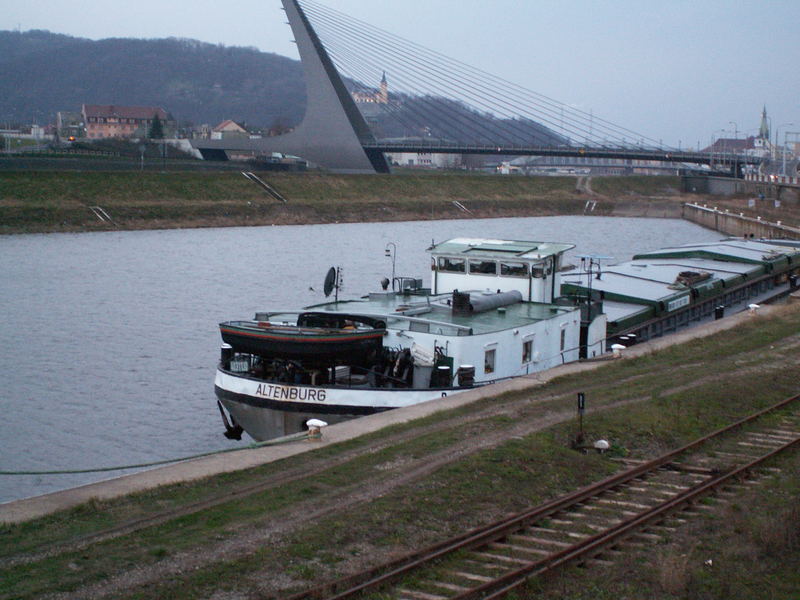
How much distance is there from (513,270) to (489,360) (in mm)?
3822

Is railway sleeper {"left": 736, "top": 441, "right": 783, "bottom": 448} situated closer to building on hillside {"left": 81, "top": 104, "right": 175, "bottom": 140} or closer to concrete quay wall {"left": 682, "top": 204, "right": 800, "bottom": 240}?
concrete quay wall {"left": 682, "top": 204, "right": 800, "bottom": 240}

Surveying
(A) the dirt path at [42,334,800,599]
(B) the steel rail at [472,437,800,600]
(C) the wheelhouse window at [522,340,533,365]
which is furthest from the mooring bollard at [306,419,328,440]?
(C) the wheelhouse window at [522,340,533,365]

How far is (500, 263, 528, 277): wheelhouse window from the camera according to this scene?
19.3 meters

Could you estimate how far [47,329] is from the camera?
2480 cm

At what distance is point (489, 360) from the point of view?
16.1m

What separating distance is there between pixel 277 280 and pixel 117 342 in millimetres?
11401

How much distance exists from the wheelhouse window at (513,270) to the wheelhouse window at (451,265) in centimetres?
78

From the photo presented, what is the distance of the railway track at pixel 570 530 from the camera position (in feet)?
23.9

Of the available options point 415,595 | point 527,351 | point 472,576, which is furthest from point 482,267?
point 415,595

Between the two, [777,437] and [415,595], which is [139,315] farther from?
[415,595]

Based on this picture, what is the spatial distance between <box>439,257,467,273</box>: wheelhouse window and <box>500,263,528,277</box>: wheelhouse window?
2.55 feet

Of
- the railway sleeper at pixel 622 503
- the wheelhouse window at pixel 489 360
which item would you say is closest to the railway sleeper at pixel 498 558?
the railway sleeper at pixel 622 503

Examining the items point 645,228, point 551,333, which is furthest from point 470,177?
point 551,333

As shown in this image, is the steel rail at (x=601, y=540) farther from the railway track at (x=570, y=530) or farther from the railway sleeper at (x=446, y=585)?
the railway sleeper at (x=446, y=585)
